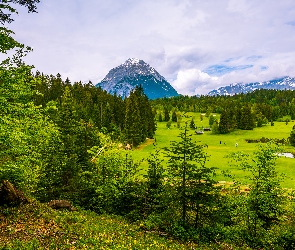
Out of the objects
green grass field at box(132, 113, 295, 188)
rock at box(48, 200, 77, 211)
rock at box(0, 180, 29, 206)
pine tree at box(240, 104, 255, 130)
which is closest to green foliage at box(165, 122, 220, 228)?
rock at box(48, 200, 77, 211)

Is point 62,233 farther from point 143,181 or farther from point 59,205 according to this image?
point 143,181

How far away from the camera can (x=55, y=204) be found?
2211 cm

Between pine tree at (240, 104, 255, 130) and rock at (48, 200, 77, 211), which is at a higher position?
pine tree at (240, 104, 255, 130)

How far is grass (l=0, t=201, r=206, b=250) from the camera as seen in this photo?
1323cm

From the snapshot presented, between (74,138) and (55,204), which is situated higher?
(74,138)

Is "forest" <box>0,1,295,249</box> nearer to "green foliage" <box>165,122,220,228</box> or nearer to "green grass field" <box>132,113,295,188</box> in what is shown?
"green foliage" <box>165,122,220,228</box>

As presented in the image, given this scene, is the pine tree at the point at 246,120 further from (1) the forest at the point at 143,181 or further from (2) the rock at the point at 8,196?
(2) the rock at the point at 8,196

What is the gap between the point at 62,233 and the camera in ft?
49.5

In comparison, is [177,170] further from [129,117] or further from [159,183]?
[129,117]

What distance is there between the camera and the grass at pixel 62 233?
43.4 feet

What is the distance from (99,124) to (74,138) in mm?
61798

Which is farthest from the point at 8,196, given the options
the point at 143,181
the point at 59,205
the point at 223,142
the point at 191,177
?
the point at 223,142

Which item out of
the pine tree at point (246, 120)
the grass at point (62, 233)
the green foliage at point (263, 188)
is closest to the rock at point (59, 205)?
the grass at point (62, 233)

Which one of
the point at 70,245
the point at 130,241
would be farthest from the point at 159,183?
the point at 70,245
